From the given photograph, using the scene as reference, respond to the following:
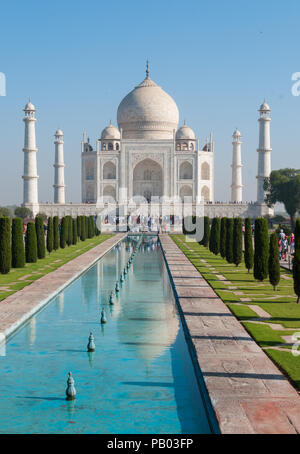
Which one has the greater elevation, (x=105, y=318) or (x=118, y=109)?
(x=118, y=109)

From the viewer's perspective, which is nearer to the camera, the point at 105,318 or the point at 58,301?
the point at 105,318

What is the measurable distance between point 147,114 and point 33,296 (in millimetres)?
37280

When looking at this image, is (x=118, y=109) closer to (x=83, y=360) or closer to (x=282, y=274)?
(x=282, y=274)

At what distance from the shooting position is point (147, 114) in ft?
149

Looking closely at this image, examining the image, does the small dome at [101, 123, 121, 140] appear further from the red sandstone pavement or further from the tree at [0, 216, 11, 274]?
the red sandstone pavement

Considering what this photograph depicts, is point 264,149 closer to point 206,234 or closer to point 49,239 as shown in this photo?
point 206,234

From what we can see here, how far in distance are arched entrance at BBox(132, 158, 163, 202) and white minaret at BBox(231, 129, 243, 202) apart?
5545 mm

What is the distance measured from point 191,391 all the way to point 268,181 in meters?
34.2

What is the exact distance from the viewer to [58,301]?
9.67 meters

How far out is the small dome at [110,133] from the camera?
4556cm

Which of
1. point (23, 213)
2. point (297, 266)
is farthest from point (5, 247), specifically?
point (23, 213)

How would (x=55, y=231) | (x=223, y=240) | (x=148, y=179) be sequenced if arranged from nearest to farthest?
1. (x=223, y=240)
2. (x=55, y=231)
3. (x=148, y=179)
